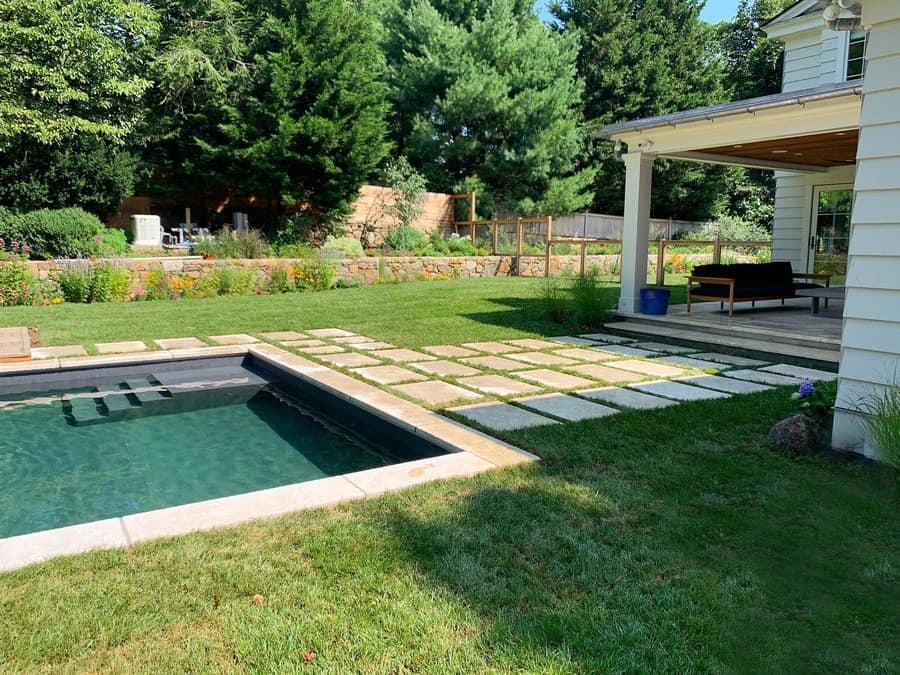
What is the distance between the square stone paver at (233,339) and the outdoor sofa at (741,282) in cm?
588

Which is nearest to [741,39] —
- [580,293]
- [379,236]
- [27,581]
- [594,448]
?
[379,236]

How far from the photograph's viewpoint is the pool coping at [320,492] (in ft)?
8.03

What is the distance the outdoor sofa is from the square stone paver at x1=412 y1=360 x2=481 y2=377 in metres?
4.51

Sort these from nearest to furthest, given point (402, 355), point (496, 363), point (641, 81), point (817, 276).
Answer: point (496, 363), point (402, 355), point (817, 276), point (641, 81)

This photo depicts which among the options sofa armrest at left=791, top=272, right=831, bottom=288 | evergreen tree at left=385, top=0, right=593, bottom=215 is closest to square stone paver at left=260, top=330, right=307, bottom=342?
sofa armrest at left=791, top=272, right=831, bottom=288

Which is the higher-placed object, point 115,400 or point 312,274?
point 312,274

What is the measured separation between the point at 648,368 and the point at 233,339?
4.52 metres

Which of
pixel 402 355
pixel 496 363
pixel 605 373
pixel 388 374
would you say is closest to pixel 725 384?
pixel 605 373

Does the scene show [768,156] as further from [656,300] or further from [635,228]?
[656,300]

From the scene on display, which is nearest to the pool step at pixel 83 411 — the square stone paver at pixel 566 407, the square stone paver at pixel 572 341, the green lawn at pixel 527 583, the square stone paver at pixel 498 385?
the square stone paver at pixel 498 385

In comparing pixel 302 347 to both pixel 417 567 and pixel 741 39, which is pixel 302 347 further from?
pixel 741 39

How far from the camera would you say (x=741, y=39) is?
31.8 m

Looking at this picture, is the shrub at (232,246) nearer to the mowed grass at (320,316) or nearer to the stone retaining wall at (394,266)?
the stone retaining wall at (394,266)

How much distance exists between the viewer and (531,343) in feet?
24.1
